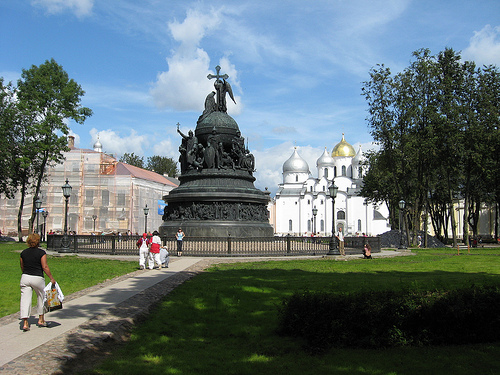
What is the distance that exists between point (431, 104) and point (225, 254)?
22.9m

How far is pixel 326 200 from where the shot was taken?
111750 mm

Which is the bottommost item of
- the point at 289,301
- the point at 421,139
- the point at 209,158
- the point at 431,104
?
the point at 289,301

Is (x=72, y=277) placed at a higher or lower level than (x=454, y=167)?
lower

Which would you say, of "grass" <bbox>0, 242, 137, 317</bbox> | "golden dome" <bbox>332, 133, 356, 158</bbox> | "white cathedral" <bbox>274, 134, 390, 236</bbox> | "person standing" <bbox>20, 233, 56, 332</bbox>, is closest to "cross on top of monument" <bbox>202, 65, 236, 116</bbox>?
"grass" <bbox>0, 242, 137, 317</bbox>

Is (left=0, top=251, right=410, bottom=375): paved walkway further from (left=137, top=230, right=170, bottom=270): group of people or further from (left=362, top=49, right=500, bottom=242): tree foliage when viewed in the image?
(left=362, top=49, right=500, bottom=242): tree foliage

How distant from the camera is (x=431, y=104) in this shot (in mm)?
39250

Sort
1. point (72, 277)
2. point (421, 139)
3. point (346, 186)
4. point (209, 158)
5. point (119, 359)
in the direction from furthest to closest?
point (346, 186) < point (421, 139) < point (209, 158) < point (72, 277) < point (119, 359)

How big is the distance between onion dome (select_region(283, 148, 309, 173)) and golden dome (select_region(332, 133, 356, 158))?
7.59m

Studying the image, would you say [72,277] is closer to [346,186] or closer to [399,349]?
[399,349]

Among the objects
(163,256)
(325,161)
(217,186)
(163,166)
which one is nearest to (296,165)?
(325,161)

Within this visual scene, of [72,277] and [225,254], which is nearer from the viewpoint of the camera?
[72,277]

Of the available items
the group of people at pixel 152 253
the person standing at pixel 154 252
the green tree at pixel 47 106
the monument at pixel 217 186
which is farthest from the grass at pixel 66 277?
the green tree at pixel 47 106

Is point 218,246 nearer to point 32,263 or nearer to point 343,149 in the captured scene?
point 32,263

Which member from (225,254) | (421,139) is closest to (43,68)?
(225,254)
